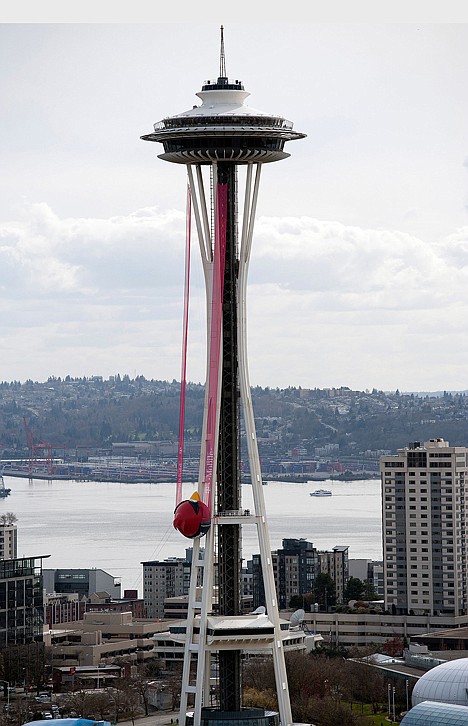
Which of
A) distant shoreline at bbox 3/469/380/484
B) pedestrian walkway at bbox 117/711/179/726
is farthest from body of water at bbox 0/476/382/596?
pedestrian walkway at bbox 117/711/179/726

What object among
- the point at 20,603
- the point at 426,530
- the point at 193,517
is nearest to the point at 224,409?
the point at 193,517

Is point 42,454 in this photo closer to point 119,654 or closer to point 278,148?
point 119,654

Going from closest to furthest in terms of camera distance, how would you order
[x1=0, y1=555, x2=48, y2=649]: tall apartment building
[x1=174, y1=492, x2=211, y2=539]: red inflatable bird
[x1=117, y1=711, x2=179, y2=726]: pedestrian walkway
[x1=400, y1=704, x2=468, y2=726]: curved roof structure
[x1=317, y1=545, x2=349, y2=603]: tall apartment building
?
[x1=400, y1=704, x2=468, y2=726]: curved roof structure, [x1=174, y1=492, x2=211, y2=539]: red inflatable bird, [x1=117, y1=711, x2=179, y2=726]: pedestrian walkway, [x1=0, y1=555, x2=48, y2=649]: tall apartment building, [x1=317, y1=545, x2=349, y2=603]: tall apartment building

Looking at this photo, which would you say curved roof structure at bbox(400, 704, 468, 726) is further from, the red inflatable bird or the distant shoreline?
the distant shoreline

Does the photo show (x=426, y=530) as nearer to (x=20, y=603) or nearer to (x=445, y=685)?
(x=20, y=603)

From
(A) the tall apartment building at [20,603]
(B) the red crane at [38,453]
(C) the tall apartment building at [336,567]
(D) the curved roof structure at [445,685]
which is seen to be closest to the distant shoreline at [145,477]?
(B) the red crane at [38,453]

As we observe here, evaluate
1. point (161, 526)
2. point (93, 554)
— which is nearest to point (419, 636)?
point (93, 554)
